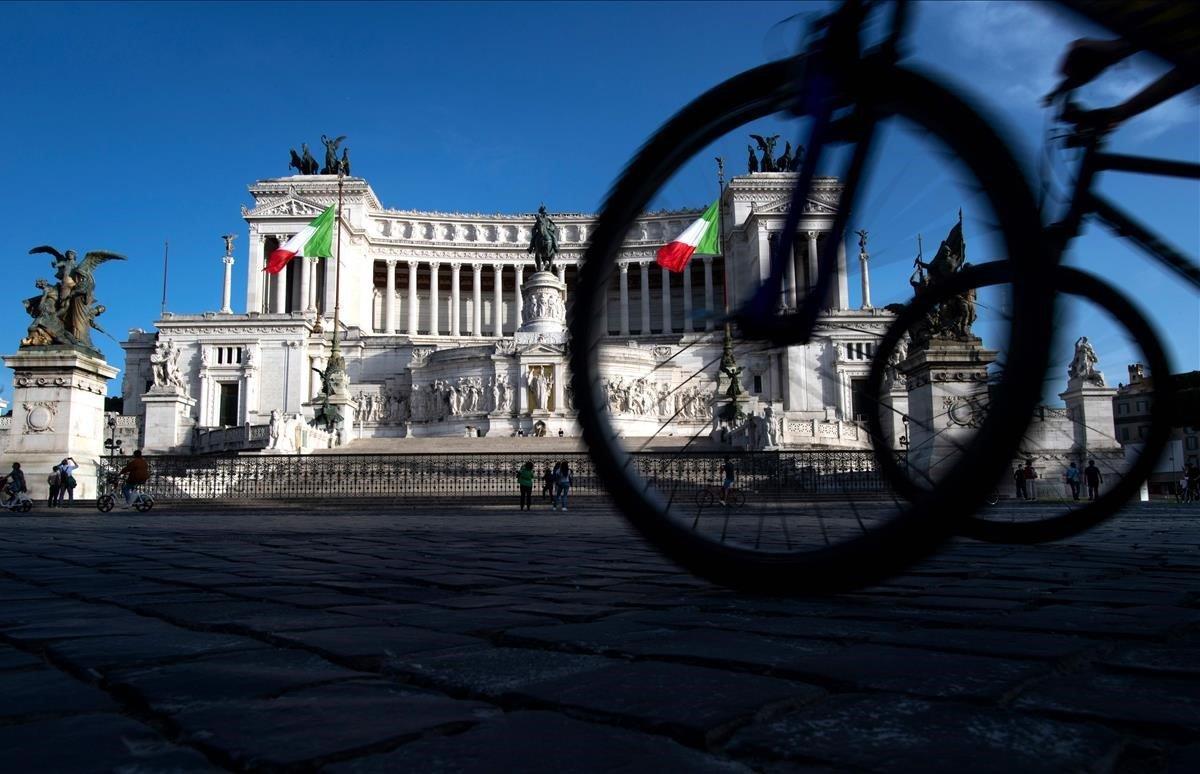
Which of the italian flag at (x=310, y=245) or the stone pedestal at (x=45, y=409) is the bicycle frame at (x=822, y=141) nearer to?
the stone pedestal at (x=45, y=409)

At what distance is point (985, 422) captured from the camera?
193 cm

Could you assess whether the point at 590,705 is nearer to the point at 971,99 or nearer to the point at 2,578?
the point at 971,99

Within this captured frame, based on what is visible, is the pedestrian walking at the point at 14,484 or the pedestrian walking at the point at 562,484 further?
the pedestrian walking at the point at 562,484

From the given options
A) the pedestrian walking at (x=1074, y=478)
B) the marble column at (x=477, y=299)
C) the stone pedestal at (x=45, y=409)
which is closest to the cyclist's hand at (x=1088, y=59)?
the pedestrian walking at (x=1074, y=478)

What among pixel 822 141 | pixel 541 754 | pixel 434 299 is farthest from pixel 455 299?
pixel 541 754

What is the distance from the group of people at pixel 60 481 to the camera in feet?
54.9

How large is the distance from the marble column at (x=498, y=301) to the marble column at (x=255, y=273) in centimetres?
1876

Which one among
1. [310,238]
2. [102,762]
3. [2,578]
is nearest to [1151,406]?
[102,762]

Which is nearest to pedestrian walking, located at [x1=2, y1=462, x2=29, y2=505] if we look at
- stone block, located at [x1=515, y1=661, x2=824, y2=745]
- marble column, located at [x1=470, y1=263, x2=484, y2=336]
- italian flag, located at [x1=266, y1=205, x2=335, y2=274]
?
stone block, located at [x1=515, y1=661, x2=824, y2=745]

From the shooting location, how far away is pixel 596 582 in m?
3.66

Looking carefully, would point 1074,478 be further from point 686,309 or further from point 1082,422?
point 686,309

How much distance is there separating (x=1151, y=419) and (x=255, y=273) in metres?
68.1

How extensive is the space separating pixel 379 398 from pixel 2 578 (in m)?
46.7

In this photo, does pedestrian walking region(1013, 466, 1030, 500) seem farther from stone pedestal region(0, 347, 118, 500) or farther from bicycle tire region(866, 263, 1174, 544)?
stone pedestal region(0, 347, 118, 500)
